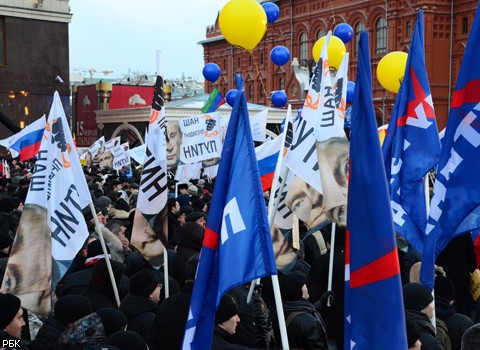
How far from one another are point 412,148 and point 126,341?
293 cm

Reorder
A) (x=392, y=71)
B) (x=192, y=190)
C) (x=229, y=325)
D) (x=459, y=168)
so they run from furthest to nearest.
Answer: (x=392, y=71)
(x=192, y=190)
(x=229, y=325)
(x=459, y=168)

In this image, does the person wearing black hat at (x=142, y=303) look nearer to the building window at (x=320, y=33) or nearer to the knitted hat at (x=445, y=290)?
the knitted hat at (x=445, y=290)

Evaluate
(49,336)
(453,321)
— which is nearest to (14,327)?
(49,336)

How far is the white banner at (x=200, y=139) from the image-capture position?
40.5 ft

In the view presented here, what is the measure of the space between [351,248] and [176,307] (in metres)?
1.83

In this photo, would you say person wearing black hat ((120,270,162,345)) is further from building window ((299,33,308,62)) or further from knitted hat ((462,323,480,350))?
building window ((299,33,308,62))

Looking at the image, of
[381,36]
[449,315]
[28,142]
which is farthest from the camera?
[381,36]

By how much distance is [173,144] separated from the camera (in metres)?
12.9

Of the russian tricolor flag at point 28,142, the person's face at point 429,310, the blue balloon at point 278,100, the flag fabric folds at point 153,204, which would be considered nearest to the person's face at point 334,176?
the person's face at point 429,310

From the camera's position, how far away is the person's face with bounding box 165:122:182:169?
42.2 ft

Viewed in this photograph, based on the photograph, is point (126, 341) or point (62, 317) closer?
point (126, 341)

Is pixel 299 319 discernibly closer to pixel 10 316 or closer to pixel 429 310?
pixel 429 310

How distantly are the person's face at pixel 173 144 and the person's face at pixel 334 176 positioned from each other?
23.6 ft

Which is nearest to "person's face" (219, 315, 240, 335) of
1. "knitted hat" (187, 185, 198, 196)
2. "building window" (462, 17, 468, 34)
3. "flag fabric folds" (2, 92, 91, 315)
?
"flag fabric folds" (2, 92, 91, 315)
